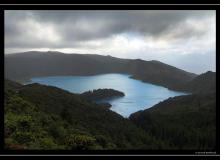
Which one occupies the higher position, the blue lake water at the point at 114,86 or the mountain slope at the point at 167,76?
the mountain slope at the point at 167,76

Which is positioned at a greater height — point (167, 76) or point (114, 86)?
point (167, 76)

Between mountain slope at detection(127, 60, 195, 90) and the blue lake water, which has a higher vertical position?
mountain slope at detection(127, 60, 195, 90)

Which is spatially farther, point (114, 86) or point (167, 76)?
point (167, 76)

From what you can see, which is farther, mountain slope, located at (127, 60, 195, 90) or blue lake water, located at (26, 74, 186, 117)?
mountain slope, located at (127, 60, 195, 90)

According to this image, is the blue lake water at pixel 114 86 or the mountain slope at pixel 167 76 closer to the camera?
the blue lake water at pixel 114 86
